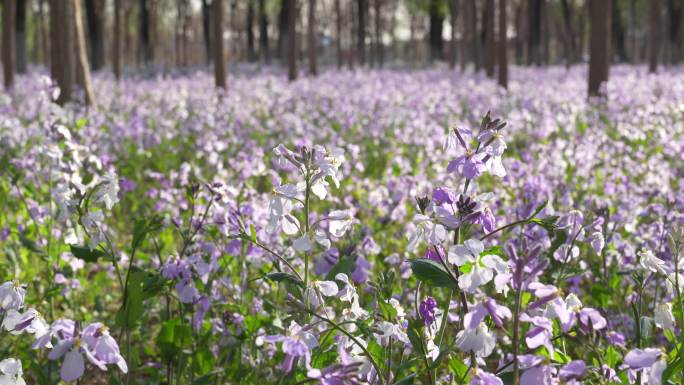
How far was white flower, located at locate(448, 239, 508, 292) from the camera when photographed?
4.82 ft

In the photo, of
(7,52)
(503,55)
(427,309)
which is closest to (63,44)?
(7,52)

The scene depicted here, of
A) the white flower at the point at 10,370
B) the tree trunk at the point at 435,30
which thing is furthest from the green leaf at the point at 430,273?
the tree trunk at the point at 435,30

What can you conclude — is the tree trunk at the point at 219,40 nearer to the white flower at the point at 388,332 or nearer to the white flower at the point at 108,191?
the white flower at the point at 108,191

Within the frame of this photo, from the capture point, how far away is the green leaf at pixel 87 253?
100 inches

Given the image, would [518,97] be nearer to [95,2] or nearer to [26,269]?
[26,269]

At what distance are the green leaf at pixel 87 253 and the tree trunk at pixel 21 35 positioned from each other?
28140 mm

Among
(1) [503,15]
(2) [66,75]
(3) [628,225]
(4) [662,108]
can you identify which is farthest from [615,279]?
(1) [503,15]

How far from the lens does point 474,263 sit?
1508mm

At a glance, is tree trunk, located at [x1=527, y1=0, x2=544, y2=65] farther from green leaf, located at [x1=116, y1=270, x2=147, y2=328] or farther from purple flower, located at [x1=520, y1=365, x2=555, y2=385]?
purple flower, located at [x1=520, y1=365, x2=555, y2=385]

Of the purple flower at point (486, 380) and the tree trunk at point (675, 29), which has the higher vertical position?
the tree trunk at point (675, 29)

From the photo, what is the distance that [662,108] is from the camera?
1116 cm

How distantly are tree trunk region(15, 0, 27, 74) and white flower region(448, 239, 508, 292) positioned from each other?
1165 inches

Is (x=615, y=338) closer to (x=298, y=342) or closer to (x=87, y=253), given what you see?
(x=298, y=342)

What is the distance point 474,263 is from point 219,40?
14068 millimetres
